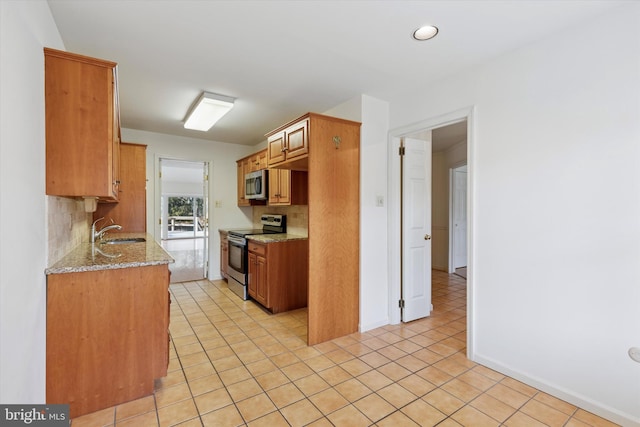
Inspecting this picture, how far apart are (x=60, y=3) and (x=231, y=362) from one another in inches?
109

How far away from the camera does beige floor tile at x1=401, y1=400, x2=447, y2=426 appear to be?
1.79m

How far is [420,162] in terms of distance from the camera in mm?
3482

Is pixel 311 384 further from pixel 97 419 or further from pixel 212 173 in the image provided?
pixel 212 173

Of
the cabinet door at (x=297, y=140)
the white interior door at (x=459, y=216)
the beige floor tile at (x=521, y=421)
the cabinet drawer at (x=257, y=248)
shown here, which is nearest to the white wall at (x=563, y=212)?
the beige floor tile at (x=521, y=421)

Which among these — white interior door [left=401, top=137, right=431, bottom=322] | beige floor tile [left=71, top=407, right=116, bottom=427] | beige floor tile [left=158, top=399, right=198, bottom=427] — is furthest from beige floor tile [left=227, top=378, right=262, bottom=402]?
white interior door [left=401, top=137, right=431, bottom=322]

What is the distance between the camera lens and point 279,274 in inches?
145

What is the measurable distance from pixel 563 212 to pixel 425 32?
157cm

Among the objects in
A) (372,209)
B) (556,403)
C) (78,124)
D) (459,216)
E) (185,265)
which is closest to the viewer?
(78,124)

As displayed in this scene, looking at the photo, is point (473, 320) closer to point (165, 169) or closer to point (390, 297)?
point (390, 297)

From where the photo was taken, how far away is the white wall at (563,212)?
175 centimetres

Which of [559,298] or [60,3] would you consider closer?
[60,3]

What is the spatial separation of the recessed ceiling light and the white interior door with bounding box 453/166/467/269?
4.53 meters

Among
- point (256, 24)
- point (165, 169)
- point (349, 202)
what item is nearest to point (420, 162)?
point (349, 202)

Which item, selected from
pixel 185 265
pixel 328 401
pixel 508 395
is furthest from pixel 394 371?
pixel 185 265
